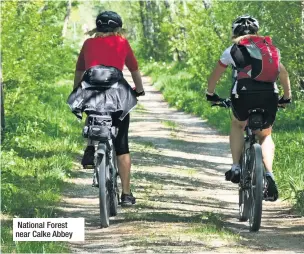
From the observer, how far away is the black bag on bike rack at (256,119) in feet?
23.9

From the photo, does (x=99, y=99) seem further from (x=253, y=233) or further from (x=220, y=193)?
(x=220, y=193)

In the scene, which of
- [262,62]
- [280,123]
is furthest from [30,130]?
[262,62]

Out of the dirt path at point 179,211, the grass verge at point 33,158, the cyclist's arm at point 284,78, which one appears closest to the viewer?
the dirt path at point 179,211

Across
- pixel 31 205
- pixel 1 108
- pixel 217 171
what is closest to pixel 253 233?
pixel 31 205

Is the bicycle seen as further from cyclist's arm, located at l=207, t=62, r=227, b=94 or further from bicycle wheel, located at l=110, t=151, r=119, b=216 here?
bicycle wheel, located at l=110, t=151, r=119, b=216

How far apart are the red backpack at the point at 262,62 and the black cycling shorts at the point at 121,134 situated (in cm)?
122

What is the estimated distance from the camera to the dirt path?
679 cm

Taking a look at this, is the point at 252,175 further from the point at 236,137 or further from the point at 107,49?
the point at 107,49

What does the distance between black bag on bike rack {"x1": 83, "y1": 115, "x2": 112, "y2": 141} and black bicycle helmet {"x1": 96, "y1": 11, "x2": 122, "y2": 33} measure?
868 mm

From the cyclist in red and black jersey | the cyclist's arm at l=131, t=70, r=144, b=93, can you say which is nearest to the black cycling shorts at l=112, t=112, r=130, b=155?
the cyclist's arm at l=131, t=70, r=144, b=93

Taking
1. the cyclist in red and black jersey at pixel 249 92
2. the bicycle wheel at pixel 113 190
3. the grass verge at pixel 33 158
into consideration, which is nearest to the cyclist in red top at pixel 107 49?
the bicycle wheel at pixel 113 190

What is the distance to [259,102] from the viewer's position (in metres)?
7.29

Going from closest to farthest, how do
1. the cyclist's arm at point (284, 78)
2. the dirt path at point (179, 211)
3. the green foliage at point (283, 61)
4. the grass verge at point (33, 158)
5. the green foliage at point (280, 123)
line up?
1. the dirt path at point (179, 211)
2. the cyclist's arm at point (284, 78)
3. the grass verge at point (33, 158)
4. the green foliage at point (280, 123)
5. the green foliage at point (283, 61)
